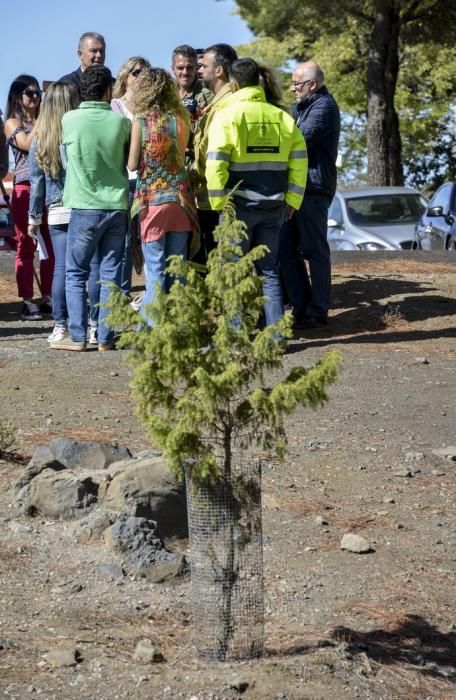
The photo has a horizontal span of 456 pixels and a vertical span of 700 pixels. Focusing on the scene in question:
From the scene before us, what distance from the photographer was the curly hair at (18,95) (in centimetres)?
1050

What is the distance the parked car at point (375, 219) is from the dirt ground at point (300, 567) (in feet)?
37.3

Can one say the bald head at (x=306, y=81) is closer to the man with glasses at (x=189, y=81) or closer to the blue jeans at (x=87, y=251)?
the man with glasses at (x=189, y=81)

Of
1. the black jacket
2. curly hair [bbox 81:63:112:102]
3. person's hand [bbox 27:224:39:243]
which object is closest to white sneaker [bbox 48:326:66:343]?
person's hand [bbox 27:224:39:243]

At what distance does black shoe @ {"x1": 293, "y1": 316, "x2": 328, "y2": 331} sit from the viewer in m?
10.7

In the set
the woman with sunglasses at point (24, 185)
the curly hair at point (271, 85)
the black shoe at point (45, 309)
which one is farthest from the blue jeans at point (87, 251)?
the black shoe at point (45, 309)

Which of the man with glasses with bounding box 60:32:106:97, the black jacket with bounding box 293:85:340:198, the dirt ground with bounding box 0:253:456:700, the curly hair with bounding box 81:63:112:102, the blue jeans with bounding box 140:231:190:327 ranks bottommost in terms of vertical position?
the dirt ground with bounding box 0:253:456:700

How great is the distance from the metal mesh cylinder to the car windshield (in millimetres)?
16670

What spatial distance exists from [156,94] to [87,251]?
1310 mm

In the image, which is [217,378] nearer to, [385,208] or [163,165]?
[163,165]

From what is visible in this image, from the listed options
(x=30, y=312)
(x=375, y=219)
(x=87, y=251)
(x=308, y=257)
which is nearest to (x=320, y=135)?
(x=308, y=257)

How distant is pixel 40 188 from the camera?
9961 millimetres

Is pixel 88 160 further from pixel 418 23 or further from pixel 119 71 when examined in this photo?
pixel 418 23

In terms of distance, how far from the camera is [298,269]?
10766 millimetres

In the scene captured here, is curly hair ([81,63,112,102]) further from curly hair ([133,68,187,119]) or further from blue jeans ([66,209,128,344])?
blue jeans ([66,209,128,344])
